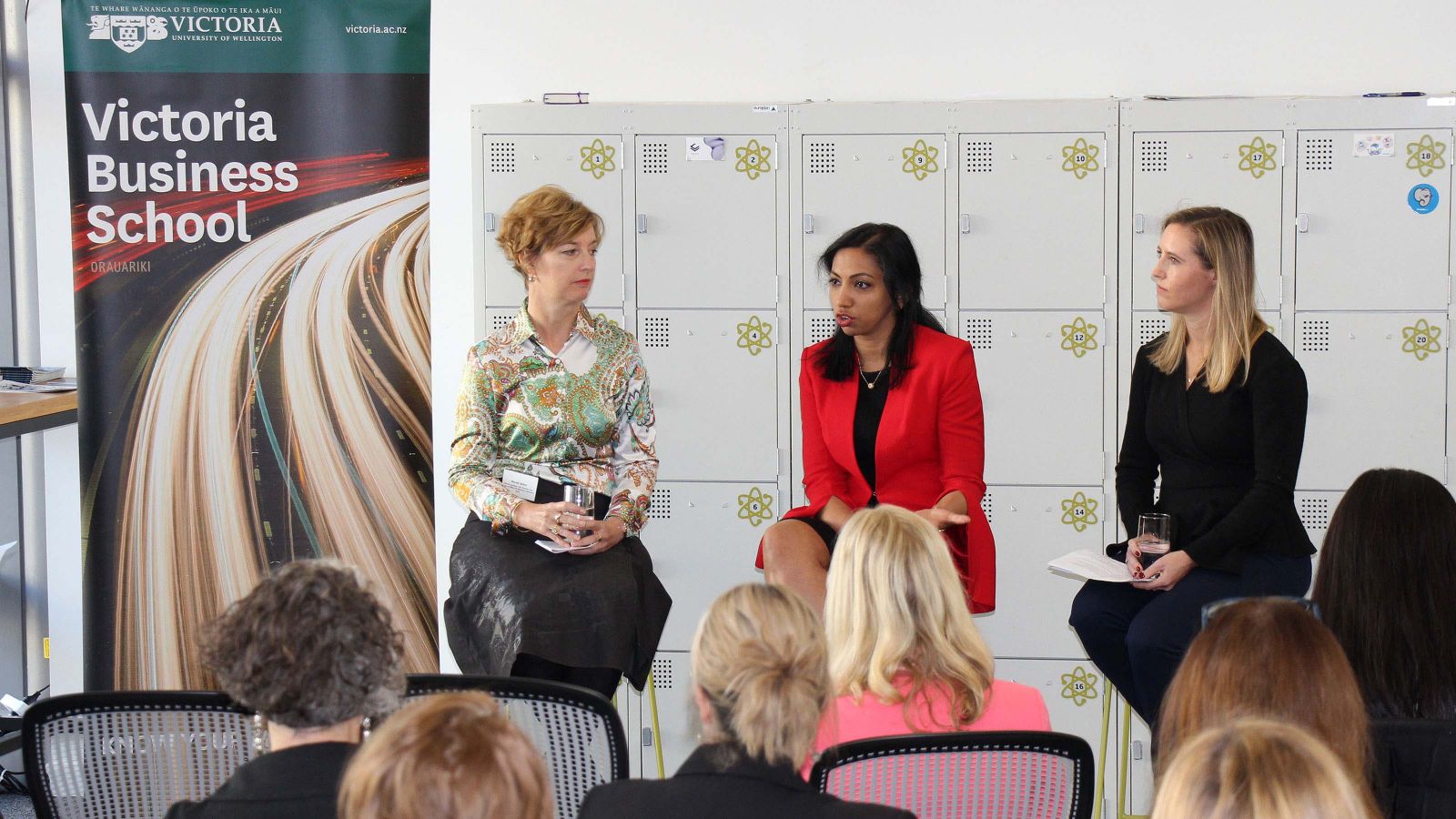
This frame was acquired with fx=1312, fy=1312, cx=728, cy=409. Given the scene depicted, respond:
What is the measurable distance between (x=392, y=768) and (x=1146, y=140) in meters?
3.66

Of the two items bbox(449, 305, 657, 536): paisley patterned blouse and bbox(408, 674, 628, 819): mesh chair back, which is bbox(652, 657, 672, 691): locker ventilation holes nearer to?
bbox(449, 305, 657, 536): paisley patterned blouse

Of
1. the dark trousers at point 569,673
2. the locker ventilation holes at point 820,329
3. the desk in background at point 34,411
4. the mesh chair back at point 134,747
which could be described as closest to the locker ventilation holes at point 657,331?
the locker ventilation holes at point 820,329

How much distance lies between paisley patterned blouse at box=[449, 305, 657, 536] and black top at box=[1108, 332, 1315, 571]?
137 cm

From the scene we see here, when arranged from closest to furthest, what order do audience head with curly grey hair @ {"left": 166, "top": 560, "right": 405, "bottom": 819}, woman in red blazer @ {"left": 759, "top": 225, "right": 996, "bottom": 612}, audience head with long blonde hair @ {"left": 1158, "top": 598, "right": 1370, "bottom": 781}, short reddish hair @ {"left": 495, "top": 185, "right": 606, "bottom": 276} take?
audience head with curly grey hair @ {"left": 166, "top": 560, "right": 405, "bottom": 819}
audience head with long blonde hair @ {"left": 1158, "top": 598, "right": 1370, "bottom": 781}
short reddish hair @ {"left": 495, "top": 185, "right": 606, "bottom": 276}
woman in red blazer @ {"left": 759, "top": 225, "right": 996, "bottom": 612}

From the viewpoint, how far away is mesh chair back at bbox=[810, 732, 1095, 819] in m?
1.71

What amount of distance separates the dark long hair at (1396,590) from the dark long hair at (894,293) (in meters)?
1.39

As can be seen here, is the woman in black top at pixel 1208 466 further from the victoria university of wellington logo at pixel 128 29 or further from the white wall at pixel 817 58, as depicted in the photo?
the victoria university of wellington logo at pixel 128 29

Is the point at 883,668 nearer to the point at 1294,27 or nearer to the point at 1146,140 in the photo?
the point at 1146,140

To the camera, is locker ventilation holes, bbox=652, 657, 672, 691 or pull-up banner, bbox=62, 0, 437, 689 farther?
locker ventilation holes, bbox=652, 657, 672, 691

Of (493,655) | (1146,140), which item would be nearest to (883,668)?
(493,655)

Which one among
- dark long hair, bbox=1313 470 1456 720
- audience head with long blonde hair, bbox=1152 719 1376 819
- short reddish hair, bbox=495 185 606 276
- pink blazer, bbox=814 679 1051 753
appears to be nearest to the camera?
audience head with long blonde hair, bbox=1152 719 1376 819

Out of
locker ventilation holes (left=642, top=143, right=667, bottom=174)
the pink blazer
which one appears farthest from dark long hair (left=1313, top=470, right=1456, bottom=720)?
locker ventilation holes (left=642, top=143, right=667, bottom=174)

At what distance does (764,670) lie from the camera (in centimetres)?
158

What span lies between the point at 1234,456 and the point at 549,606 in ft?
5.77
